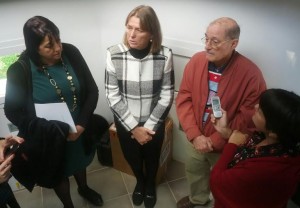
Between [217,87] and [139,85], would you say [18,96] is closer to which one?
[139,85]

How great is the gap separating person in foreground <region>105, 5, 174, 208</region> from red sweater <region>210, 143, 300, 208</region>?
710mm

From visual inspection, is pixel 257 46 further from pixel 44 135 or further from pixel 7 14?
pixel 7 14

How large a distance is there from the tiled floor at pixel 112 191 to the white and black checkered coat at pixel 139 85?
79 centimetres

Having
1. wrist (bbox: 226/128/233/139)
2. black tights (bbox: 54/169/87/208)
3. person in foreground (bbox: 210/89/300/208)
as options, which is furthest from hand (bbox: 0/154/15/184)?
wrist (bbox: 226/128/233/139)

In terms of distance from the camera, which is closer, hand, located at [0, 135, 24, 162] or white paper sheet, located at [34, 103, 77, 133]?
hand, located at [0, 135, 24, 162]

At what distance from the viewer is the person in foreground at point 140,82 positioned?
1679 mm

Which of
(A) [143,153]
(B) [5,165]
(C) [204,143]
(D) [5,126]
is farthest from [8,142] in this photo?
(C) [204,143]

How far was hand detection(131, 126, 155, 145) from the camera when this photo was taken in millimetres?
1881

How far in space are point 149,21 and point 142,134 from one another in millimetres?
728

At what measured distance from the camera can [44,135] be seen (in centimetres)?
164

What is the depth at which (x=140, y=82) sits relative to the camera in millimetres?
1775

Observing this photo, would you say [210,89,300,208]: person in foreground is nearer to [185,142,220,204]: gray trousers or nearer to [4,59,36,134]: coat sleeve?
[185,142,220,204]: gray trousers

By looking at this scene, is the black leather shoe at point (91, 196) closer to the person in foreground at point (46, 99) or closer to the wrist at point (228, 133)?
the person in foreground at point (46, 99)

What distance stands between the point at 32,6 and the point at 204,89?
4.49 ft
